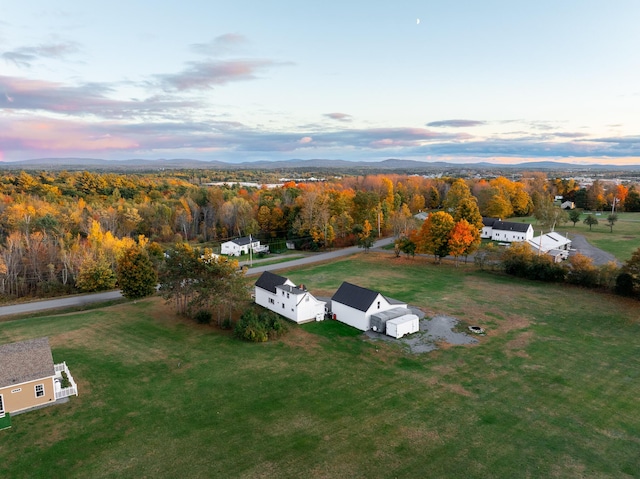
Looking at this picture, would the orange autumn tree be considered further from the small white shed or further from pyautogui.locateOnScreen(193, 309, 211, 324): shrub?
pyautogui.locateOnScreen(193, 309, 211, 324): shrub

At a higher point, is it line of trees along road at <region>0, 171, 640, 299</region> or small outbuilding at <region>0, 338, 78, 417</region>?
line of trees along road at <region>0, 171, 640, 299</region>

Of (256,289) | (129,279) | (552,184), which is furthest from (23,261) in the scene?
(552,184)

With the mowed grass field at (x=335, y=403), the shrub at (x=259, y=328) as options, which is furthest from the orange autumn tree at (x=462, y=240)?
the shrub at (x=259, y=328)

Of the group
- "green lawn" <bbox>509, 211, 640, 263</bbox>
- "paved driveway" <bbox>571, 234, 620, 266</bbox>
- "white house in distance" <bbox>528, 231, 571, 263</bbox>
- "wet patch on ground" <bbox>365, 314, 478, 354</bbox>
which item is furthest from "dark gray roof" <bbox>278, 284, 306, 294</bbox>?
"green lawn" <bbox>509, 211, 640, 263</bbox>

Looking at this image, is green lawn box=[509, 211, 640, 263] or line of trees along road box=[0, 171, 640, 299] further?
green lawn box=[509, 211, 640, 263]

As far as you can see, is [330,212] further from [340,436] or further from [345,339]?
[340,436]

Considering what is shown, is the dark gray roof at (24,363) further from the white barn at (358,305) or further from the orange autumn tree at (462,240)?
the orange autumn tree at (462,240)
